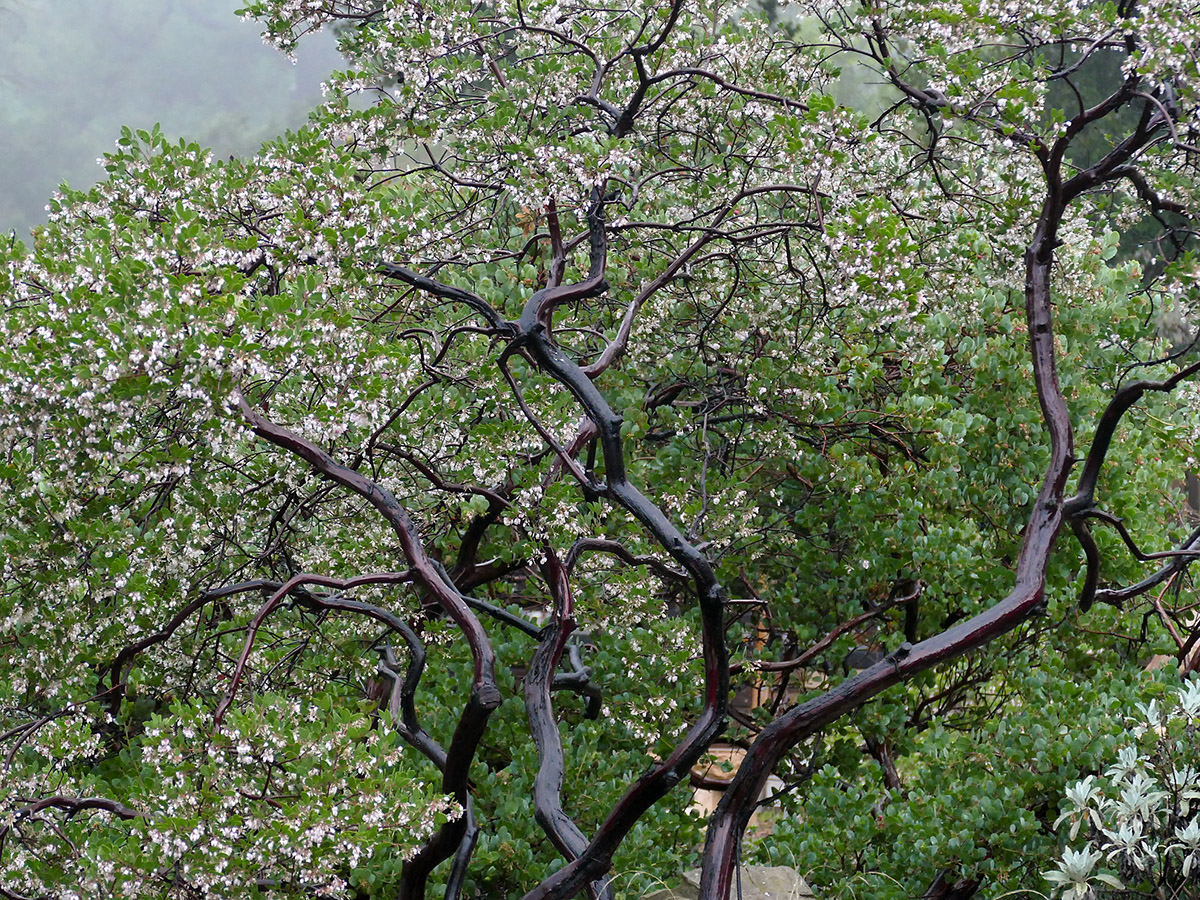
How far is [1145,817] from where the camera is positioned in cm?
389

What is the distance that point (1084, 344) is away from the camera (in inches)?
256

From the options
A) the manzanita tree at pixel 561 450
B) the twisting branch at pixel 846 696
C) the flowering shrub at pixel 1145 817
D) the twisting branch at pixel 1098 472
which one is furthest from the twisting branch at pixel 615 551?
the flowering shrub at pixel 1145 817

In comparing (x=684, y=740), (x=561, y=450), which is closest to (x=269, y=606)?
(x=561, y=450)

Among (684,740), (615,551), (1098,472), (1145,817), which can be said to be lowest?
(1145,817)

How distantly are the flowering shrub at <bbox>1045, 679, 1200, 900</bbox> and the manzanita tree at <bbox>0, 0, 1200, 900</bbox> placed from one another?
376 millimetres

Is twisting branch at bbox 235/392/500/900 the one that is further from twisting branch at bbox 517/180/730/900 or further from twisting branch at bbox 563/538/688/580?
twisting branch at bbox 563/538/688/580

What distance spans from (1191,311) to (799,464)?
2.28 meters

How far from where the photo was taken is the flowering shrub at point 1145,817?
12.7 feet

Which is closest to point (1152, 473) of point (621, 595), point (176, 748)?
point (621, 595)

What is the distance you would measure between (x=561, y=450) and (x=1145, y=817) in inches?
100

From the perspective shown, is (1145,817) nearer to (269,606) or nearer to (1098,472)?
(1098,472)

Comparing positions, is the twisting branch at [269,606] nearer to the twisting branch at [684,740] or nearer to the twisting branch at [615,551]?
the twisting branch at [615,551]

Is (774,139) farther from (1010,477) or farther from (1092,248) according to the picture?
(1092,248)

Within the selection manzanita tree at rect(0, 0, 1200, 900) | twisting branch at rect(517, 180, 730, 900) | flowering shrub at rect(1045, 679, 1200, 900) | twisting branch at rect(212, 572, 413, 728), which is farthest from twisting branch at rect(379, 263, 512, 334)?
flowering shrub at rect(1045, 679, 1200, 900)
